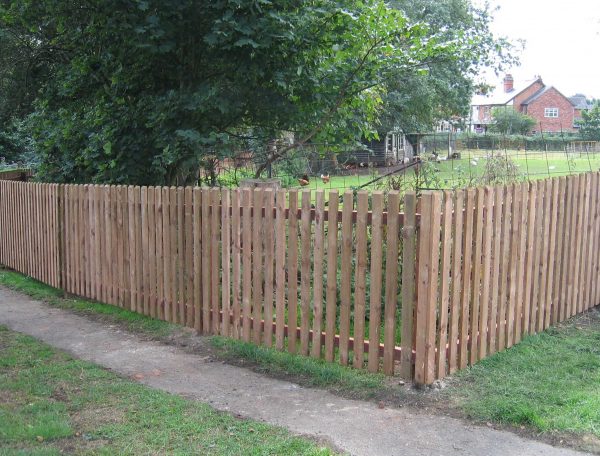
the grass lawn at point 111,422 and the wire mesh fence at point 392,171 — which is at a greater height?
the wire mesh fence at point 392,171

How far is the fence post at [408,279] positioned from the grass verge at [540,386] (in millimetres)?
449

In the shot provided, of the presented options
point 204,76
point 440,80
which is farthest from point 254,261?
point 440,80

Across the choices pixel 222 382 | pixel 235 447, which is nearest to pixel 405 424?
pixel 235 447

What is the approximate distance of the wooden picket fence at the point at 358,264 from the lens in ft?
16.9

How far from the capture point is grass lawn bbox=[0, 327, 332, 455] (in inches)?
164

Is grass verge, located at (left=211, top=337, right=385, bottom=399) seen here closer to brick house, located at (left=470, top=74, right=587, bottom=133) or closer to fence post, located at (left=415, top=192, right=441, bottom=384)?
fence post, located at (left=415, top=192, right=441, bottom=384)

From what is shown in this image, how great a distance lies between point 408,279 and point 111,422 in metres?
2.55

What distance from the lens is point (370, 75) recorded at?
363 inches

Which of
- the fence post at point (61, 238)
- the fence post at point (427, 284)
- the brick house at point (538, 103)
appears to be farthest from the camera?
the brick house at point (538, 103)

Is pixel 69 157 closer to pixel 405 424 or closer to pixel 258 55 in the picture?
pixel 258 55

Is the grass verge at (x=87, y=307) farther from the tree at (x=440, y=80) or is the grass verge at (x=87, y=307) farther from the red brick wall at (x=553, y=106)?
the red brick wall at (x=553, y=106)

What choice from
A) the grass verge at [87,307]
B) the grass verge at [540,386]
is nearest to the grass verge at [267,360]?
the grass verge at [87,307]

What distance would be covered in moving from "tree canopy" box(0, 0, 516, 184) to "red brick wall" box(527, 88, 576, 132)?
80240 millimetres

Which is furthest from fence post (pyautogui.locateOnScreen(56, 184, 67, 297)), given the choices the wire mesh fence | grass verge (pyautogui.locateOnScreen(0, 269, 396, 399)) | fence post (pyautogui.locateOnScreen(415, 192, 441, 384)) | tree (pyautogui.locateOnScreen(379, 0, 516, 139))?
tree (pyautogui.locateOnScreen(379, 0, 516, 139))
